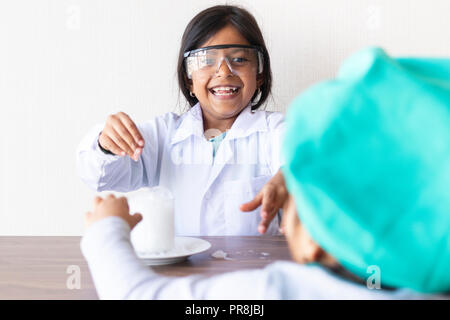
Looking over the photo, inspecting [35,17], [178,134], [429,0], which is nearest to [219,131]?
[178,134]

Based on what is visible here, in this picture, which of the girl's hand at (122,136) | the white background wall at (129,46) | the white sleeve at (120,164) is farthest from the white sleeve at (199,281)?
the white background wall at (129,46)

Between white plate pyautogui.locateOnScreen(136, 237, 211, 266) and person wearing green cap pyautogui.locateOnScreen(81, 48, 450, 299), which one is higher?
person wearing green cap pyautogui.locateOnScreen(81, 48, 450, 299)

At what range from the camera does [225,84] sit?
1409mm

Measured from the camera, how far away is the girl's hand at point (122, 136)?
3.79ft

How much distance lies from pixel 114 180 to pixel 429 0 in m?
1.26

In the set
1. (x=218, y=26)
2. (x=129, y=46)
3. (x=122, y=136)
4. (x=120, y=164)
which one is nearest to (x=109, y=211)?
(x=122, y=136)

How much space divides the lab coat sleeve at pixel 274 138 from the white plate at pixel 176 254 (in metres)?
0.54

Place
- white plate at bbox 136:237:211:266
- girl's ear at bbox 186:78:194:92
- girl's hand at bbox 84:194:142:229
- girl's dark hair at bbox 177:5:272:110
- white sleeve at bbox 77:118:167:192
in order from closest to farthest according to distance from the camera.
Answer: girl's hand at bbox 84:194:142:229 → white plate at bbox 136:237:211:266 → white sleeve at bbox 77:118:167:192 → girl's dark hair at bbox 177:5:272:110 → girl's ear at bbox 186:78:194:92

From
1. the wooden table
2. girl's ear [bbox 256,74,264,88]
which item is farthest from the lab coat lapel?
the wooden table

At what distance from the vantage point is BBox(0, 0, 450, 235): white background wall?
1600mm

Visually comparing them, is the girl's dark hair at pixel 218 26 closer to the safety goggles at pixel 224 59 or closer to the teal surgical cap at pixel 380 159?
the safety goggles at pixel 224 59

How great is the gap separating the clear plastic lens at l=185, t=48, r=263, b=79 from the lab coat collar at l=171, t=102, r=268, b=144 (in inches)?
5.5

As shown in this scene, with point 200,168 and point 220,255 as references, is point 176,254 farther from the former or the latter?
point 200,168

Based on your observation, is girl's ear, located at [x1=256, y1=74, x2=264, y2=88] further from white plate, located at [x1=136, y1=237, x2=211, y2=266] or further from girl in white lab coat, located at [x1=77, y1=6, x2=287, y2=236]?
white plate, located at [x1=136, y1=237, x2=211, y2=266]
